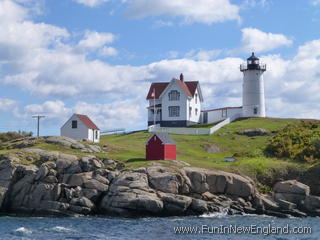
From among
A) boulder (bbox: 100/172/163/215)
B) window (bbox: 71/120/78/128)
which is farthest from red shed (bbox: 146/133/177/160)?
window (bbox: 71/120/78/128)

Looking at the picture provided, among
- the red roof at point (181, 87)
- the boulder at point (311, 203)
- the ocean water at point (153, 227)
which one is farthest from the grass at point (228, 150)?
the ocean water at point (153, 227)

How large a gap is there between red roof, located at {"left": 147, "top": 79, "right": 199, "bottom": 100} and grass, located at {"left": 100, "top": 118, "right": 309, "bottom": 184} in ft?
26.9

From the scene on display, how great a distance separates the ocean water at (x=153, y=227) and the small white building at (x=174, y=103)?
40225 millimetres

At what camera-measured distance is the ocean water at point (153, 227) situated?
3250 cm

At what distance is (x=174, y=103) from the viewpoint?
82.0 metres

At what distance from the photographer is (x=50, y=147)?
177 feet

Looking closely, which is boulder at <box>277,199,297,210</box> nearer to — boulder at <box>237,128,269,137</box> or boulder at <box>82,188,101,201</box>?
boulder at <box>82,188,101,201</box>

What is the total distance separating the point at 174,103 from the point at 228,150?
18.1m

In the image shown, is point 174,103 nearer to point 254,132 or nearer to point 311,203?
point 254,132

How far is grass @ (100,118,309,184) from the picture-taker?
50.5m

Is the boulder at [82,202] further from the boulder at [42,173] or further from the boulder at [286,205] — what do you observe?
the boulder at [286,205]

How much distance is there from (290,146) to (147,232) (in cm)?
2933

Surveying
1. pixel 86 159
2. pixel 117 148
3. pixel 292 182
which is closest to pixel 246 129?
pixel 117 148

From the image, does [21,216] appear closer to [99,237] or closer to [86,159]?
[86,159]
